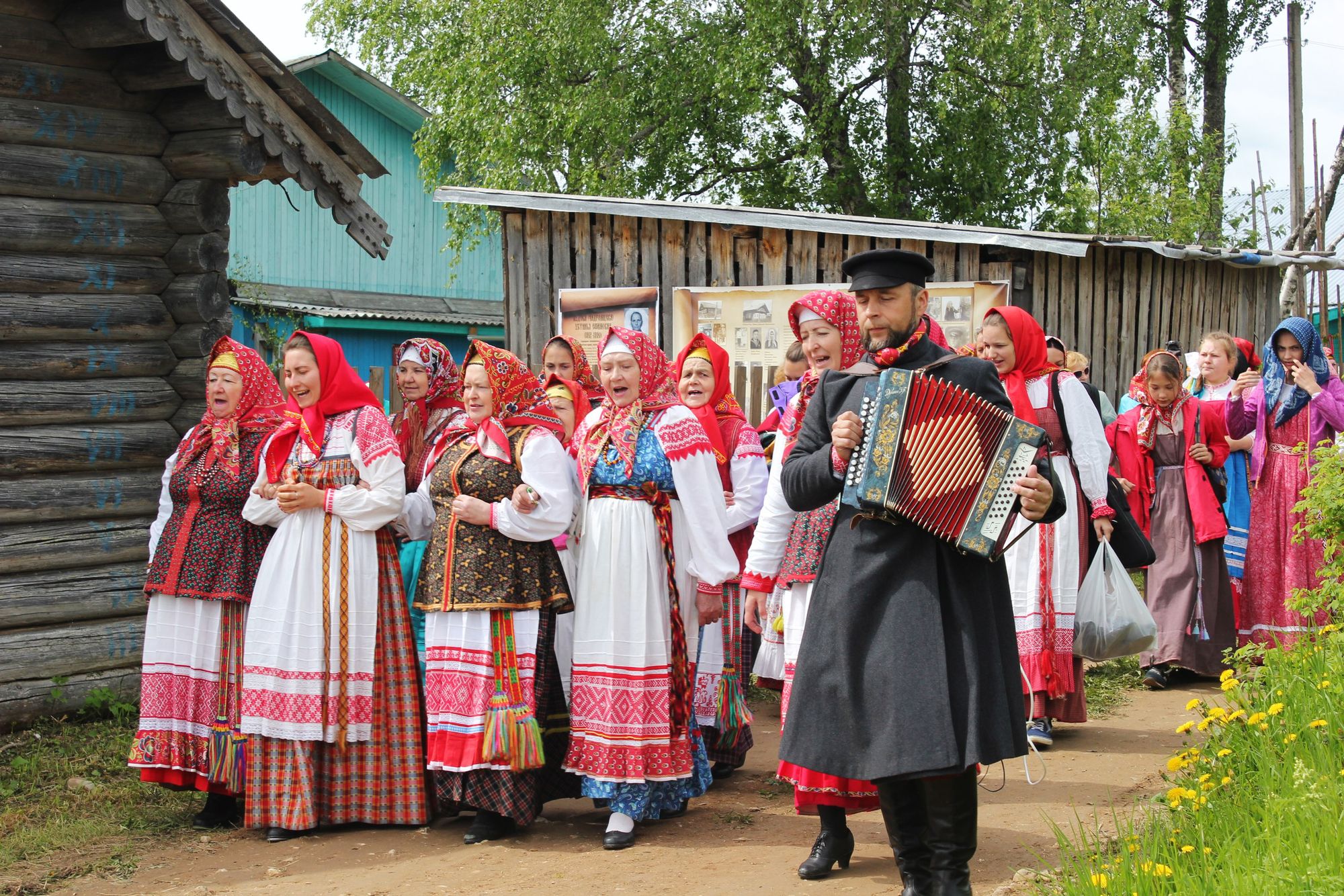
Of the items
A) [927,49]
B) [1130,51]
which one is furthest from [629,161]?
[1130,51]

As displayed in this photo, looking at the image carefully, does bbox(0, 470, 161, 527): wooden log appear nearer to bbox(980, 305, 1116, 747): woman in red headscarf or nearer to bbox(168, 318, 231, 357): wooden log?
bbox(168, 318, 231, 357): wooden log

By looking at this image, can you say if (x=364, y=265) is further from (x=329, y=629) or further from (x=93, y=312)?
(x=329, y=629)

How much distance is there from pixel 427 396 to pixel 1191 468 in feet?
16.0

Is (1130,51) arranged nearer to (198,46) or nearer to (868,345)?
(198,46)

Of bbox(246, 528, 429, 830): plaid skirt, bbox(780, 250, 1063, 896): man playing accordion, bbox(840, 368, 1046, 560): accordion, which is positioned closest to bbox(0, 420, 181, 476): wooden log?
bbox(246, 528, 429, 830): plaid skirt

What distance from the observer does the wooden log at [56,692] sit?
7227 mm

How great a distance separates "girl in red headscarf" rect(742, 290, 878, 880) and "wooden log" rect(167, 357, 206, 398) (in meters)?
4.12

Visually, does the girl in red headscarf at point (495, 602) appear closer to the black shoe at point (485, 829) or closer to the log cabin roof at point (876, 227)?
the black shoe at point (485, 829)

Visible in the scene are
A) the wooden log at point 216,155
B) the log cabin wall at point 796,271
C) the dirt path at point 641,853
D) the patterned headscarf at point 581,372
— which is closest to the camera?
the dirt path at point 641,853

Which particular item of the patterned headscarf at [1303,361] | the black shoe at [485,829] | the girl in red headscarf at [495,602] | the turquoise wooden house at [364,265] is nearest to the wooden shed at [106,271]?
the girl in red headscarf at [495,602]

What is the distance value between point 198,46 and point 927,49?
1412cm

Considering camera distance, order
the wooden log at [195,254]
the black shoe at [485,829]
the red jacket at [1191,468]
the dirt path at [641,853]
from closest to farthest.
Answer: the dirt path at [641,853] < the black shoe at [485,829] < the wooden log at [195,254] < the red jacket at [1191,468]

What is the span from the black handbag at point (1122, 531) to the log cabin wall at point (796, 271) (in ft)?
14.1

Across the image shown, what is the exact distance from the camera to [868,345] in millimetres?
4375
